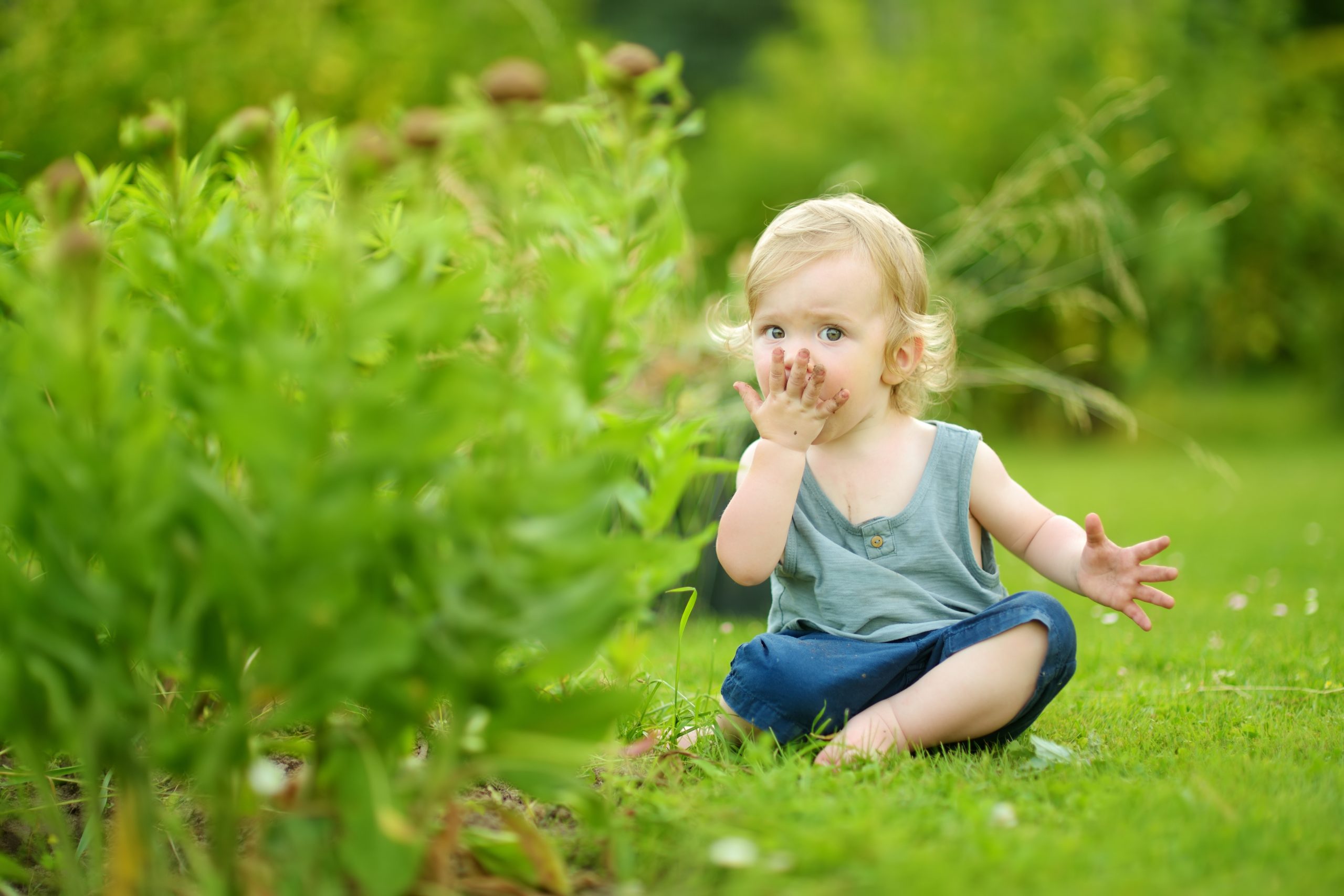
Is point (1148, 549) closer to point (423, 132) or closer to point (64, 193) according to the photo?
point (423, 132)

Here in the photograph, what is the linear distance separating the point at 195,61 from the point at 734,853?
5261 millimetres

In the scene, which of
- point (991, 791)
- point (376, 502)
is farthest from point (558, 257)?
point (991, 791)

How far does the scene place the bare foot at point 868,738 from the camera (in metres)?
1.80

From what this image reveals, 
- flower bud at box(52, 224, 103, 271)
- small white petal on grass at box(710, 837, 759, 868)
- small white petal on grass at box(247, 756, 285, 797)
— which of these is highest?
flower bud at box(52, 224, 103, 271)

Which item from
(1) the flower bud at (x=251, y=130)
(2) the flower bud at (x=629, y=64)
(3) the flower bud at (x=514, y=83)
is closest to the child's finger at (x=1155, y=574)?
(2) the flower bud at (x=629, y=64)

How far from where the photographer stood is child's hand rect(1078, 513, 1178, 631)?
1863 millimetres

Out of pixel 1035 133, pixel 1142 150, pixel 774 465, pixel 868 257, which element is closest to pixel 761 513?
pixel 774 465

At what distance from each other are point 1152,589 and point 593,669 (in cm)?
115

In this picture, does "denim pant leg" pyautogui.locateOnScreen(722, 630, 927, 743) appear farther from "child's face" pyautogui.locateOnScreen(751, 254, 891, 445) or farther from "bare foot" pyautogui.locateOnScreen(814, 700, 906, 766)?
"child's face" pyautogui.locateOnScreen(751, 254, 891, 445)

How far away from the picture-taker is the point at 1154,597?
6.16 feet

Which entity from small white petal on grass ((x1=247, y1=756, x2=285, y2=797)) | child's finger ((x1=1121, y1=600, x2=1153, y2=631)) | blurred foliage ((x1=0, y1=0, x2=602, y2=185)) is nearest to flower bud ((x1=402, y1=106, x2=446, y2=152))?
small white petal on grass ((x1=247, y1=756, x2=285, y2=797))

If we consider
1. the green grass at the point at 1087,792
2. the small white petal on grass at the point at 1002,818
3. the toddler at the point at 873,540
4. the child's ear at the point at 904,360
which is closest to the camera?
the green grass at the point at 1087,792

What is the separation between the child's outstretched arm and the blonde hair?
0.24 metres

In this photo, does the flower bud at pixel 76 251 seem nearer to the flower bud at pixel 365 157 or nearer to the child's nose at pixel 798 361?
the flower bud at pixel 365 157
